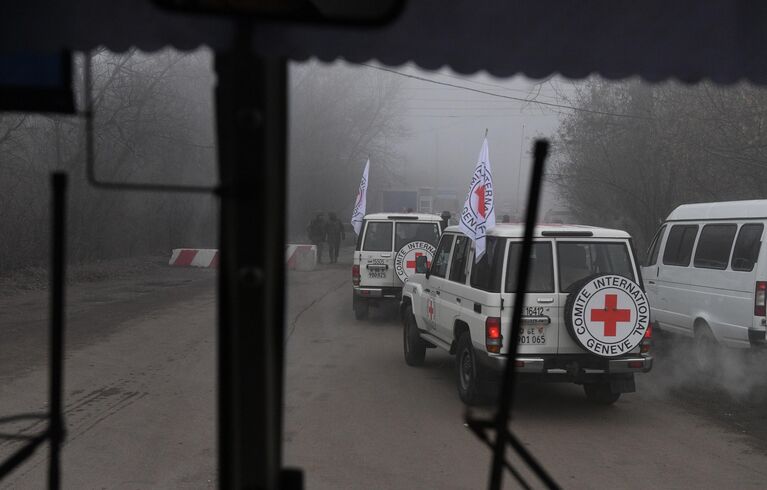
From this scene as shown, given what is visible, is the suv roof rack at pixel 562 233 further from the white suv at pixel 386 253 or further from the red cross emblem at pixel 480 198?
the white suv at pixel 386 253

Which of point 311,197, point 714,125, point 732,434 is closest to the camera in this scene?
point 732,434

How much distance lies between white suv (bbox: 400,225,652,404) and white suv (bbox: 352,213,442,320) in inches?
255

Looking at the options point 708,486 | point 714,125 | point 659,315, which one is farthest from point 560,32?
point 714,125

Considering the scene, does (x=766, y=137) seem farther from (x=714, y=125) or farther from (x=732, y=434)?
(x=732, y=434)

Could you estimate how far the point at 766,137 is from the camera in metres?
16.5

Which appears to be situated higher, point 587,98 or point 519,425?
point 587,98

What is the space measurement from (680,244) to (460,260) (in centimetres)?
465

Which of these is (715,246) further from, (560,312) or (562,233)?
(560,312)

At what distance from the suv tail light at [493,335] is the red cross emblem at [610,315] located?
91 cm

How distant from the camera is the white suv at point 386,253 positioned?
1578cm

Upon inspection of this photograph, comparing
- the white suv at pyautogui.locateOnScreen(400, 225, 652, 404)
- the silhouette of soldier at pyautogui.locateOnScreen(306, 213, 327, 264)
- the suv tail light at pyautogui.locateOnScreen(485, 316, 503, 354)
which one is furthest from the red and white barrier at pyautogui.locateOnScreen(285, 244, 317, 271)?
the suv tail light at pyautogui.locateOnScreen(485, 316, 503, 354)

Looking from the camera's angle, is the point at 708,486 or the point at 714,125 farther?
the point at 714,125

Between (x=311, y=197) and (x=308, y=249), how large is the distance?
5.60 metres

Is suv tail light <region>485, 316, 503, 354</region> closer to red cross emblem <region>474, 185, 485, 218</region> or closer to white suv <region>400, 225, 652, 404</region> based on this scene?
white suv <region>400, 225, 652, 404</region>
